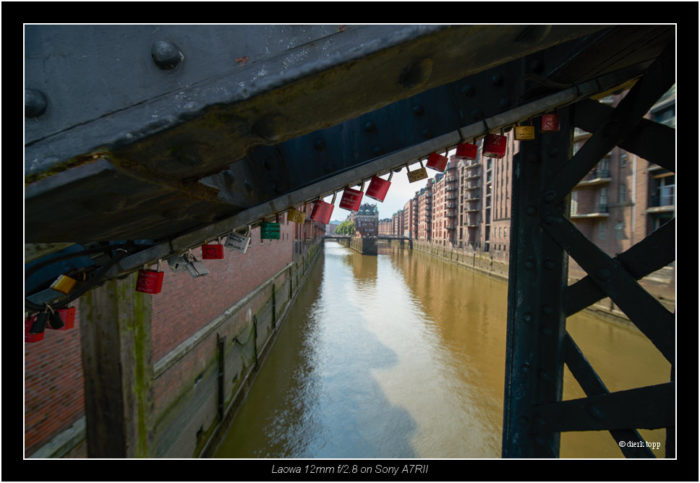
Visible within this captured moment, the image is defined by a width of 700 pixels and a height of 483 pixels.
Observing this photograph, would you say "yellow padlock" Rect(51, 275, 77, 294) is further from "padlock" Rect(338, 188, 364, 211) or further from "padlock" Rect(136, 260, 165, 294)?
"padlock" Rect(338, 188, 364, 211)

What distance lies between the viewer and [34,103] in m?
0.86

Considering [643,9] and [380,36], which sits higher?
[643,9]

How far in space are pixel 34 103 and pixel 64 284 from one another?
5.34 ft

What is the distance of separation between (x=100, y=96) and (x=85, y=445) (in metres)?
5.19

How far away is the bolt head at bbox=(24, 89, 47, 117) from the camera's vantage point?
86 cm

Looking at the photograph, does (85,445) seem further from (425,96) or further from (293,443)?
(425,96)

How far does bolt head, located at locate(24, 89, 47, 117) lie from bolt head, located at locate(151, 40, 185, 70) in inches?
14.0

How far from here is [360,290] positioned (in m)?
24.9

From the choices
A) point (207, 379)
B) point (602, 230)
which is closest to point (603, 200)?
point (602, 230)

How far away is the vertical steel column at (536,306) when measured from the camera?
191cm

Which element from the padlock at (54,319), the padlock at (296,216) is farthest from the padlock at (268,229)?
the padlock at (54,319)

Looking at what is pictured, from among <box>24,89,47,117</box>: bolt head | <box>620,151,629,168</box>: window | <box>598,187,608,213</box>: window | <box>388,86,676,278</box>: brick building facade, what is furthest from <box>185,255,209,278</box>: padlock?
<box>598,187,608,213</box>: window

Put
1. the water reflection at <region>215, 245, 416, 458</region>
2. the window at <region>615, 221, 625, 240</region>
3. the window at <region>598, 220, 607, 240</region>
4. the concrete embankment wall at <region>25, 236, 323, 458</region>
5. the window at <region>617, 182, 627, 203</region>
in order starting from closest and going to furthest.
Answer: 1. the concrete embankment wall at <region>25, 236, 323, 458</region>
2. the water reflection at <region>215, 245, 416, 458</region>
3. the window at <region>617, 182, 627, 203</region>
4. the window at <region>615, 221, 625, 240</region>
5. the window at <region>598, 220, 607, 240</region>

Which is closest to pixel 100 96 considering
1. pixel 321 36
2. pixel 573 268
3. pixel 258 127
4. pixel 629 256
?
pixel 258 127
